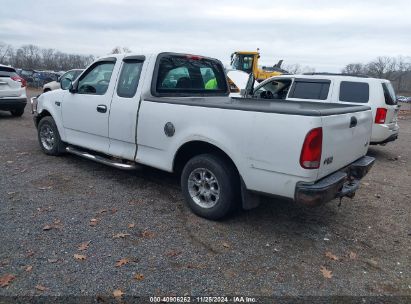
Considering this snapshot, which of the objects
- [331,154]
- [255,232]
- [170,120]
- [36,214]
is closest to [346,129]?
[331,154]

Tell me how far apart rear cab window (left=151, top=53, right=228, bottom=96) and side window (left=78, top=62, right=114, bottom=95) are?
959 millimetres

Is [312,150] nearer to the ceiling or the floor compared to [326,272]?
nearer to the ceiling

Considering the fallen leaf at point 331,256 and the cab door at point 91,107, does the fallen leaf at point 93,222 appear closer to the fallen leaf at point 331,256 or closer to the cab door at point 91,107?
the cab door at point 91,107

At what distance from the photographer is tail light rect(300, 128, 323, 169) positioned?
3217mm

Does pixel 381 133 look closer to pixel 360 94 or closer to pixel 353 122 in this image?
pixel 360 94

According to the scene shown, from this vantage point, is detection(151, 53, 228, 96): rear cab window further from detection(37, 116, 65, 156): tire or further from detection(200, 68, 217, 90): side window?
detection(37, 116, 65, 156): tire

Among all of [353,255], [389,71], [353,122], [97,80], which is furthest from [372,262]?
[389,71]

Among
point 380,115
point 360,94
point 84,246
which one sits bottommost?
point 84,246

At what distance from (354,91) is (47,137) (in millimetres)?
6456

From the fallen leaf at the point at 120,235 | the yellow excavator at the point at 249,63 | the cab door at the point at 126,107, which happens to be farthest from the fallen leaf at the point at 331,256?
the yellow excavator at the point at 249,63

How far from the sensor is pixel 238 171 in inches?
154

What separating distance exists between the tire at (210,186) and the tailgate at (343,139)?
1017 mm

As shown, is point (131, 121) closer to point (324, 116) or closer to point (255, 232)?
point (255, 232)

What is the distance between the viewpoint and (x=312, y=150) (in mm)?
3266
